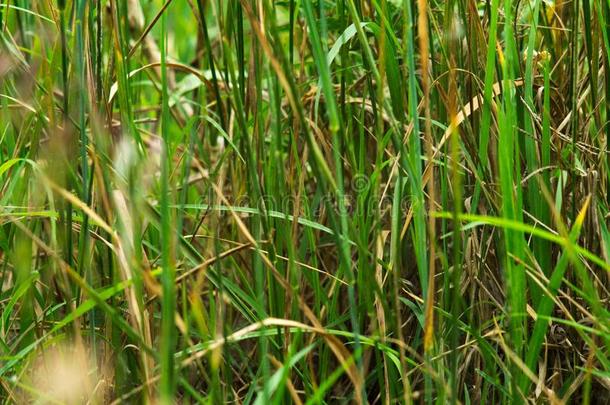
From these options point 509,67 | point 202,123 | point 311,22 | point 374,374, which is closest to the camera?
point 311,22

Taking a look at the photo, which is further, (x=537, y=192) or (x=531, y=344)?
(x=537, y=192)

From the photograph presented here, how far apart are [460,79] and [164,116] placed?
1.57 feet

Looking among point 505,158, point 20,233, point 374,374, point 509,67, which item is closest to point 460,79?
point 509,67

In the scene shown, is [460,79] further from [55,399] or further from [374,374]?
[55,399]

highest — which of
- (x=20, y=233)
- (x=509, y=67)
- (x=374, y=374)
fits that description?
(x=509, y=67)

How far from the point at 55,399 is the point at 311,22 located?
460 mm

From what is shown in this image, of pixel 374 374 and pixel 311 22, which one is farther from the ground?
pixel 311 22

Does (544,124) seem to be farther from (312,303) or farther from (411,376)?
(312,303)

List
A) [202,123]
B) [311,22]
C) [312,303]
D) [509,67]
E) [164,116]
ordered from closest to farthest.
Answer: [311,22] → [164,116] → [509,67] → [312,303] → [202,123]

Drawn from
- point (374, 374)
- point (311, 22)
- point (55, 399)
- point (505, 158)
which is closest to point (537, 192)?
point (505, 158)

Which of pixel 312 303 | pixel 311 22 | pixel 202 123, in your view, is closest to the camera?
pixel 311 22

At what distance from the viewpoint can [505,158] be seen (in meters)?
0.85

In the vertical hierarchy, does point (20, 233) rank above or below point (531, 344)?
above

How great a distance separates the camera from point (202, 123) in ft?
4.77
